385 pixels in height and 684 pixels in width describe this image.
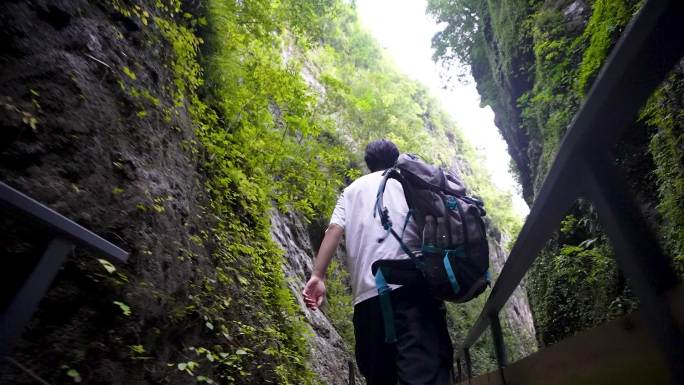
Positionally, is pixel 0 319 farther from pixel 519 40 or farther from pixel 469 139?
pixel 469 139

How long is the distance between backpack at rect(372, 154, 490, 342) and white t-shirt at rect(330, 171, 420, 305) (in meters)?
0.07

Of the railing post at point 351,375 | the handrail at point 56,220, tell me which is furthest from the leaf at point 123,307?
the railing post at point 351,375

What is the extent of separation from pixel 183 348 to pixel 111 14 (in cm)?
264

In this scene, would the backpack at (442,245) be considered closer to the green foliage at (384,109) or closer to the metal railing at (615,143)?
the metal railing at (615,143)

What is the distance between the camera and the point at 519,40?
392 inches

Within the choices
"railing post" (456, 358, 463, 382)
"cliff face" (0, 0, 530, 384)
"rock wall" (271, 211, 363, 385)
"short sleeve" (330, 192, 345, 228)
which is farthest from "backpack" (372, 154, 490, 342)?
"railing post" (456, 358, 463, 382)

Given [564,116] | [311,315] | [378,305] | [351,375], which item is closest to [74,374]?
[378,305]

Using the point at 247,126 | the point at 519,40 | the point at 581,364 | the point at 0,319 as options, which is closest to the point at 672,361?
the point at 581,364

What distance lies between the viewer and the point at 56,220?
1.42 meters

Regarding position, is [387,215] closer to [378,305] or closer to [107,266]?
[378,305]

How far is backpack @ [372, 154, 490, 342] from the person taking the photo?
7.20ft

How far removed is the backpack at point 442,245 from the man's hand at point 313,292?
1.56 ft

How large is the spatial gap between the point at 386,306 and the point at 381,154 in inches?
44.7

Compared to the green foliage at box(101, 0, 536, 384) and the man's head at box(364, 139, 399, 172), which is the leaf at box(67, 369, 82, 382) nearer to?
the green foliage at box(101, 0, 536, 384)
